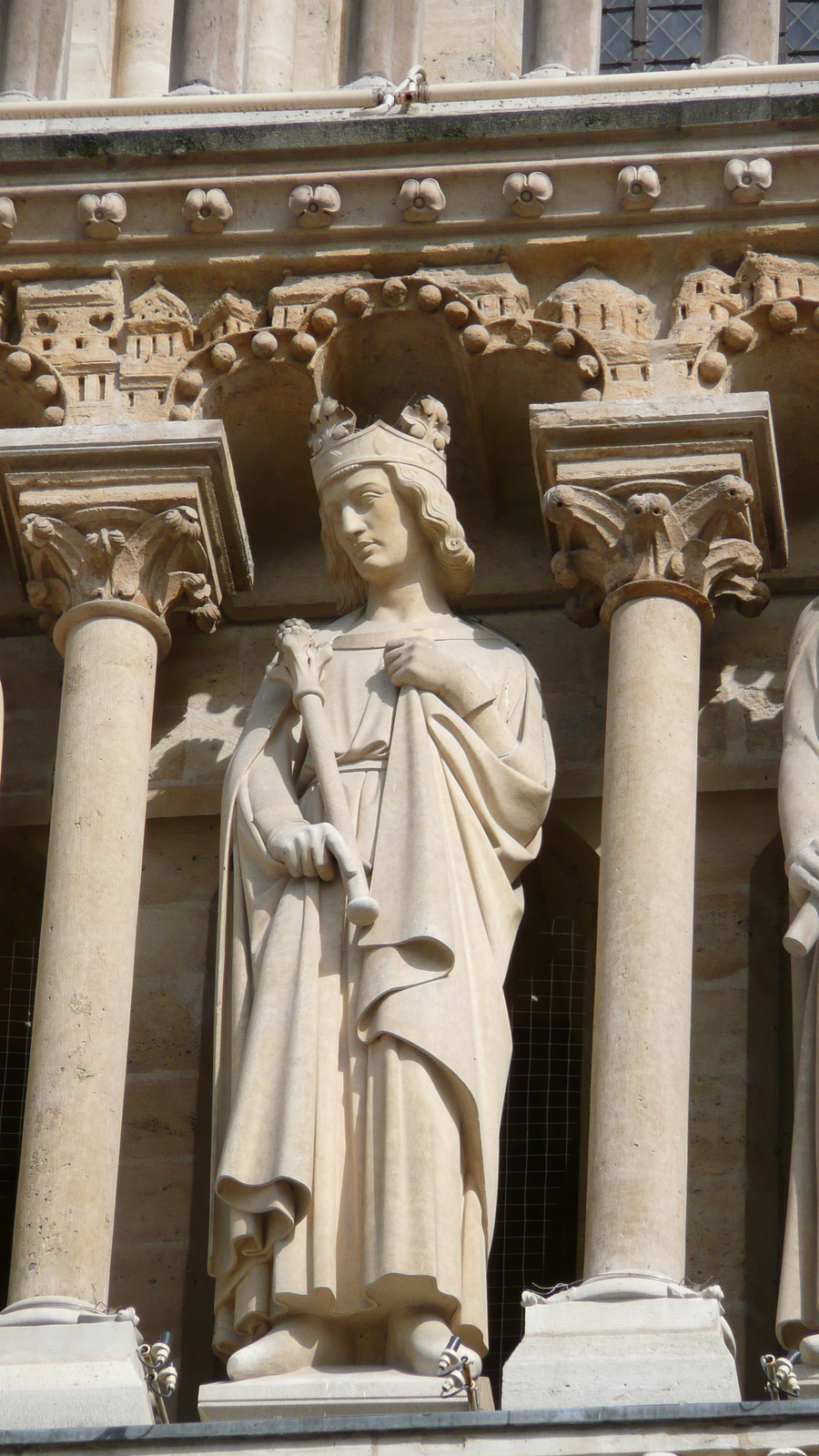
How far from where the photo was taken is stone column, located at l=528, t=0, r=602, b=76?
11.4 meters

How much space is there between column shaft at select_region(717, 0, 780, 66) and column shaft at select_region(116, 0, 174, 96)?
164cm

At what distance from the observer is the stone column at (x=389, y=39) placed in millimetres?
11398

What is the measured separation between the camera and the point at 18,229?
11.2 metres

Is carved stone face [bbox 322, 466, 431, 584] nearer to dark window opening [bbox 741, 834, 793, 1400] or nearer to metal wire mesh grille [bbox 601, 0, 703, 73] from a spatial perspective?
dark window opening [bbox 741, 834, 793, 1400]

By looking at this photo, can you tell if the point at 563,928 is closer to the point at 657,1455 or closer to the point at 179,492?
the point at 179,492

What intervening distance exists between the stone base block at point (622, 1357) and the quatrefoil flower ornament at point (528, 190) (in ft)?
10.8

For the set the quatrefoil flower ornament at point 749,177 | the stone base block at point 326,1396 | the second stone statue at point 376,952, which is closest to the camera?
the stone base block at point 326,1396

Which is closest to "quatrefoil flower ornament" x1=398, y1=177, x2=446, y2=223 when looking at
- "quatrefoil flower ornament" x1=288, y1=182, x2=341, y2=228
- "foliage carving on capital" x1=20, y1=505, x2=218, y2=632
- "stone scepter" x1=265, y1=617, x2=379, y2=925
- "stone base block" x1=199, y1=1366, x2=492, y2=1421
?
"quatrefoil flower ornament" x1=288, y1=182, x2=341, y2=228

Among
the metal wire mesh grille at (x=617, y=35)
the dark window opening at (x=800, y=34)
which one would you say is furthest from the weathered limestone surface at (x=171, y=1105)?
the dark window opening at (x=800, y=34)

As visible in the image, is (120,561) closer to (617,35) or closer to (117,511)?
(117,511)

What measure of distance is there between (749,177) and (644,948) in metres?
2.38

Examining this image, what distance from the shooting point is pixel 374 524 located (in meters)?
10.7

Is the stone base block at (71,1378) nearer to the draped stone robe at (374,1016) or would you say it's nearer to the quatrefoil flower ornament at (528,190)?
the draped stone robe at (374,1016)

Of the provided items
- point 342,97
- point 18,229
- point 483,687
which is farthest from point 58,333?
point 483,687
